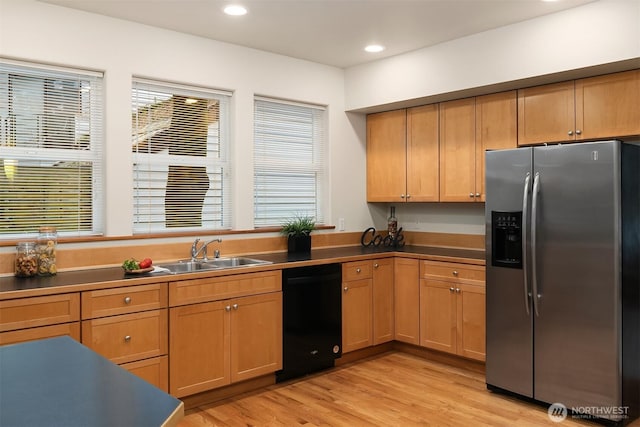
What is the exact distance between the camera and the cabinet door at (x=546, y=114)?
3.59 m

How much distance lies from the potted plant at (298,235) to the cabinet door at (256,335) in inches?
31.7

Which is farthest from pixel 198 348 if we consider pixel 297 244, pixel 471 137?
pixel 471 137

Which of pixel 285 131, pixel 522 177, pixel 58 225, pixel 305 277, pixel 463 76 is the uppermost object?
pixel 463 76

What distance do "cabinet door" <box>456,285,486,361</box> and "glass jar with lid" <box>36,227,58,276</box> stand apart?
9.30 feet

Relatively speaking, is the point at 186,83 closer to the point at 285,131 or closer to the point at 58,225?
the point at 285,131

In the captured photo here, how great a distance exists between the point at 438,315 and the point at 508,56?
2.02 m

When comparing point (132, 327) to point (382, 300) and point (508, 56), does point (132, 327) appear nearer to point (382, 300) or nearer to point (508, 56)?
point (382, 300)

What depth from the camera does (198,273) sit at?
3.24 meters

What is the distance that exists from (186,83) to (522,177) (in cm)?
247

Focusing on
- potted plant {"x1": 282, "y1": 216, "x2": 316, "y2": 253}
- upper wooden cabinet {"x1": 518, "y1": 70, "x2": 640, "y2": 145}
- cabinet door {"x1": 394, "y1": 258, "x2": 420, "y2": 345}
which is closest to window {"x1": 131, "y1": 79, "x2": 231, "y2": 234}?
potted plant {"x1": 282, "y1": 216, "x2": 316, "y2": 253}

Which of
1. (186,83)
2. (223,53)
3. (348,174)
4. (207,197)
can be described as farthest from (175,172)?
(348,174)

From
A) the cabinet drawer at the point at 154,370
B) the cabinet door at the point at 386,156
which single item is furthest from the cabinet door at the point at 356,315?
the cabinet drawer at the point at 154,370

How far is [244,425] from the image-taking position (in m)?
3.04

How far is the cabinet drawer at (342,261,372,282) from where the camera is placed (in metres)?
4.10
